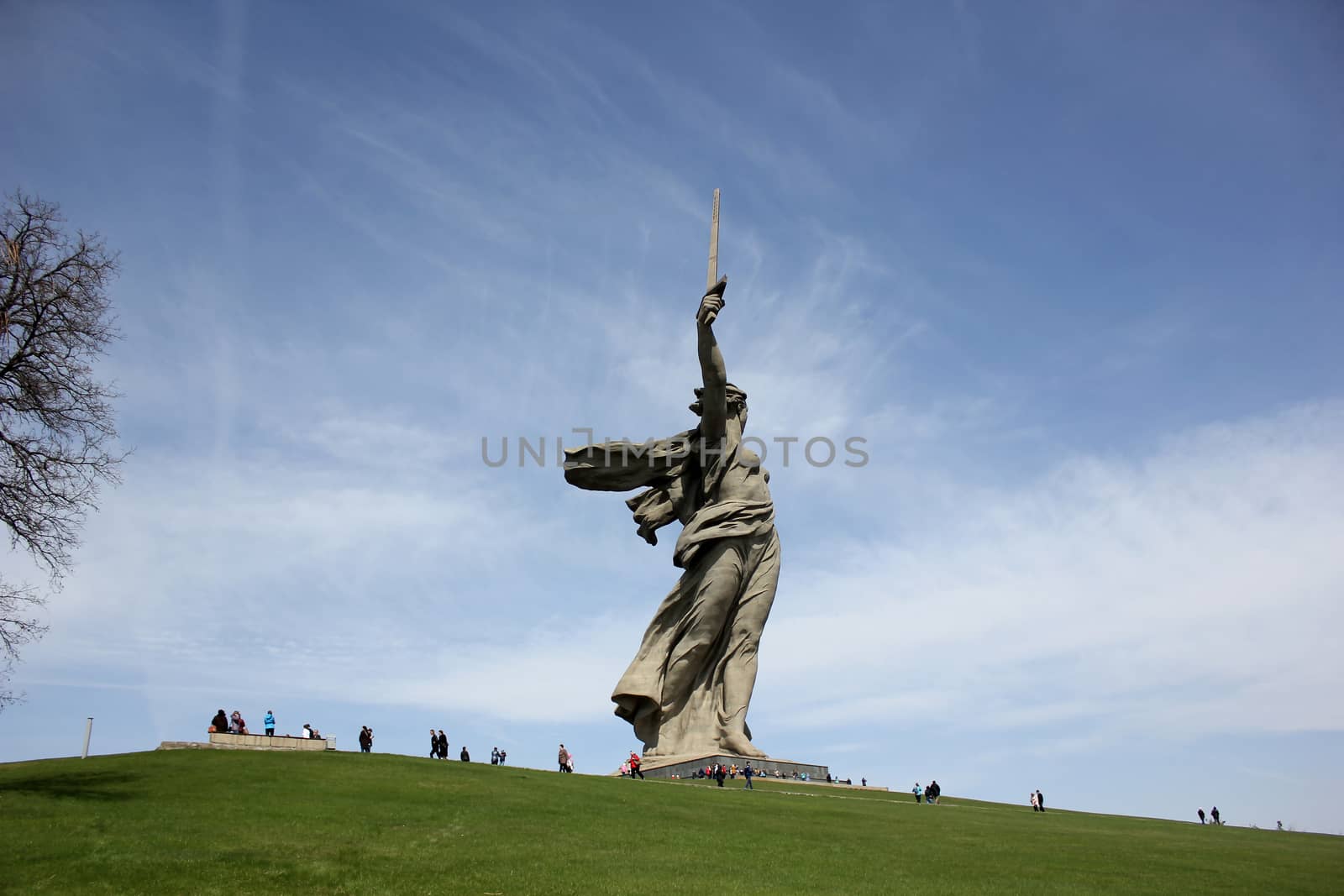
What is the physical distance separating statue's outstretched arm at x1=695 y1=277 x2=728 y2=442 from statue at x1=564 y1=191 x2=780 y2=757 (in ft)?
0.15

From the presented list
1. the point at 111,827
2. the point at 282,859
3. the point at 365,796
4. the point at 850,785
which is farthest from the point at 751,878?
the point at 850,785

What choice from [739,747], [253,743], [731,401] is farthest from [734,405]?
[253,743]

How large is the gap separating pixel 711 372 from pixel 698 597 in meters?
5.50

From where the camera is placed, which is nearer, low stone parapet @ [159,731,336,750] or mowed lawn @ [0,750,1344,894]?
mowed lawn @ [0,750,1344,894]

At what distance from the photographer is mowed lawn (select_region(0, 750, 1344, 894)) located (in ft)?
40.3

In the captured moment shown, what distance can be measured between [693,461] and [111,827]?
16.4 m

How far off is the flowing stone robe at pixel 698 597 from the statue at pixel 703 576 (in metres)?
0.02

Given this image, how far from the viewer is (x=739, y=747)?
25.3m

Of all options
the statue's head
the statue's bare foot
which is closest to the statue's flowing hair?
the statue's head

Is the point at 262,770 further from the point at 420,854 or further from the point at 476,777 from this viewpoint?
the point at 420,854

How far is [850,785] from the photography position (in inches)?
1126

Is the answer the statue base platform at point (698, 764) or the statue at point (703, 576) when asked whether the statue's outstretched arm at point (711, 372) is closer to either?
the statue at point (703, 576)

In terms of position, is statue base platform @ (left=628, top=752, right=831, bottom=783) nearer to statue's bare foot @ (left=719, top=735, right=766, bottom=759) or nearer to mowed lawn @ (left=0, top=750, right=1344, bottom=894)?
statue's bare foot @ (left=719, top=735, right=766, bottom=759)

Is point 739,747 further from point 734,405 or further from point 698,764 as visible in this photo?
point 734,405
